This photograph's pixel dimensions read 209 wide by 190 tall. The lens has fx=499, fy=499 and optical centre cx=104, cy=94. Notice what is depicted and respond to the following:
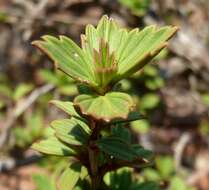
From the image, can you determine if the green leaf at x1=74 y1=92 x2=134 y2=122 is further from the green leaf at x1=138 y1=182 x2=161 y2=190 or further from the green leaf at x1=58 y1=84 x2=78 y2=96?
the green leaf at x1=58 y1=84 x2=78 y2=96

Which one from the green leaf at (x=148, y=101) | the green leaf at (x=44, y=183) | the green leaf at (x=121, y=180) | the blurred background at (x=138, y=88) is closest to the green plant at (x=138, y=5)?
the blurred background at (x=138, y=88)

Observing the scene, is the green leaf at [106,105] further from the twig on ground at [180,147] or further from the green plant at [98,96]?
the twig on ground at [180,147]

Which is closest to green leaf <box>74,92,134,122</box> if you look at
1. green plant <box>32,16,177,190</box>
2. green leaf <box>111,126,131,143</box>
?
green plant <box>32,16,177,190</box>

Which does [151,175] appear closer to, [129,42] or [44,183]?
[44,183]

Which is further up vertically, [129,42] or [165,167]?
[129,42]

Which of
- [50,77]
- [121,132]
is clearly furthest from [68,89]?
[121,132]
